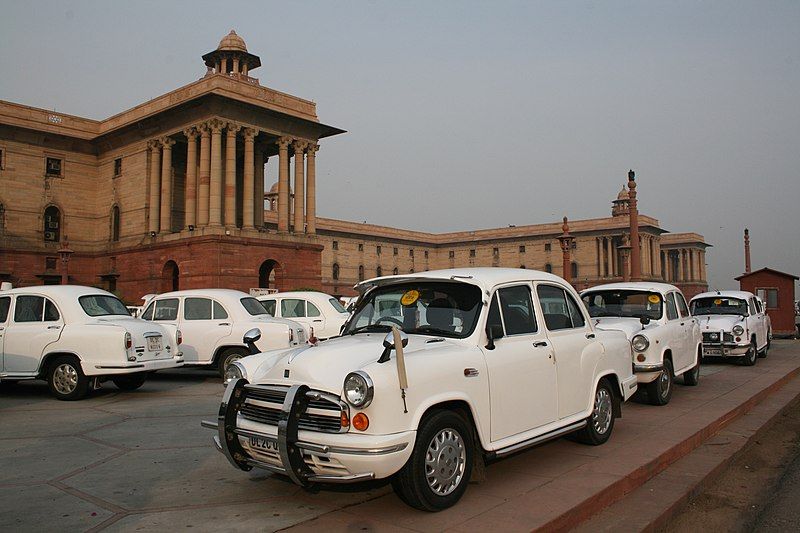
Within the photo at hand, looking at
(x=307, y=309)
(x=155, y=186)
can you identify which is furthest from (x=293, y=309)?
(x=155, y=186)

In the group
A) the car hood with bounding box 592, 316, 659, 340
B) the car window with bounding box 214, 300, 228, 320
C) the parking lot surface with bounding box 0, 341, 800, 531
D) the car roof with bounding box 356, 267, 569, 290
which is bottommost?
the parking lot surface with bounding box 0, 341, 800, 531

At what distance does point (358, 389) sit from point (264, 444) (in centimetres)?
87

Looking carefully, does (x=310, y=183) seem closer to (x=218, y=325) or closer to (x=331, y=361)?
(x=218, y=325)

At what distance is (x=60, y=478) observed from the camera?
5770 mm

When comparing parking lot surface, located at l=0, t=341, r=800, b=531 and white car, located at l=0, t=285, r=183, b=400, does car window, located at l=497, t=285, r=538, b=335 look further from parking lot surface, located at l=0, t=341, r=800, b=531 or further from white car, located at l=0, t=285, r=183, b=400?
white car, located at l=0, t=285, r=183, b=400

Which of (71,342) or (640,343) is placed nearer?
(640,343)

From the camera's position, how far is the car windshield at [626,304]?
10.3 m

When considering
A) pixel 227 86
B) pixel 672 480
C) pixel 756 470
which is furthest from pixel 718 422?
pixel 227 86

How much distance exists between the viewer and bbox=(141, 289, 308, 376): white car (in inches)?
508

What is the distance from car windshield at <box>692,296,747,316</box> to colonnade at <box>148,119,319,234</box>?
99.0 feet

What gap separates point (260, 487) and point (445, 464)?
1.74m

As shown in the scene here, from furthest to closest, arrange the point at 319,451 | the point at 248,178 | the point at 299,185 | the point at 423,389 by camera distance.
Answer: the point at 299,185 < the point at 248,178 < the point at 423,389 < the point at 319,451

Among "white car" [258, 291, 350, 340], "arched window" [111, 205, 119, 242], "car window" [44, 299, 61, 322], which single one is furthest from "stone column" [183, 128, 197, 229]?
"car window" [44, 299, 61, 322]

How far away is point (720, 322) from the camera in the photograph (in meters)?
15.4
